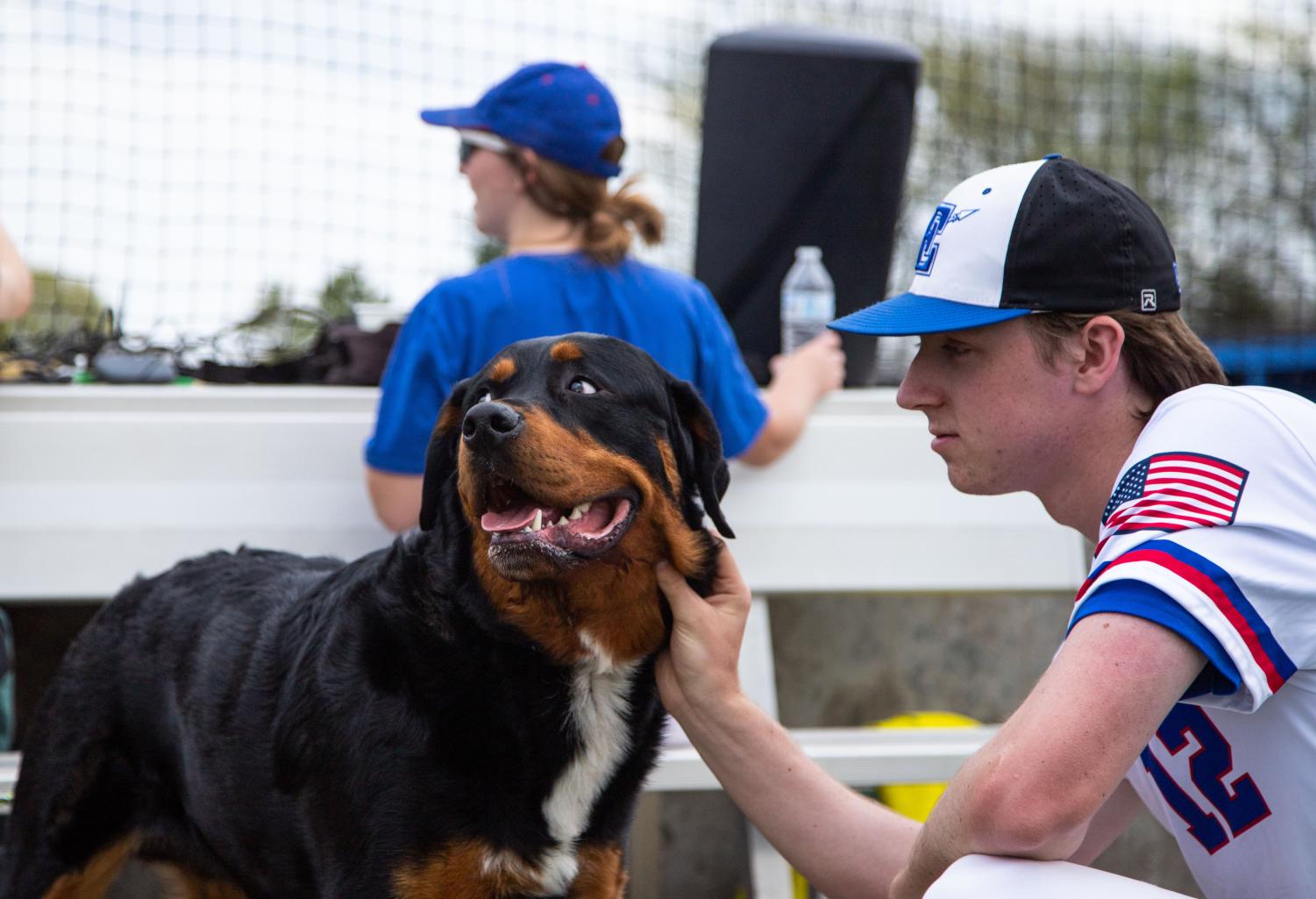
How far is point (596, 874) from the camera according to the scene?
2.38 m

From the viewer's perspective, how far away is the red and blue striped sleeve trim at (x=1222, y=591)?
1.59 meters

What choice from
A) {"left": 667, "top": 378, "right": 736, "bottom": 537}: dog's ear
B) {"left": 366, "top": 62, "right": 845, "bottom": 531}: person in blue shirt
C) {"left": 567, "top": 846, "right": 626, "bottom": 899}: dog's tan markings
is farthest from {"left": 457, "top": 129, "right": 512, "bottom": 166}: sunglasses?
{"left": 567, "top": 846, "right": 626, "bottom": 899}: dog's tan markings

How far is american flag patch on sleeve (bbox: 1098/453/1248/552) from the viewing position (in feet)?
5.41

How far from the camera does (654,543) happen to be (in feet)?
7.83

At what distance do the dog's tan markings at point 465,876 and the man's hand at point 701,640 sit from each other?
0.43m

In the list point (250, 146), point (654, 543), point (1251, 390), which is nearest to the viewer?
point (1251, 390)

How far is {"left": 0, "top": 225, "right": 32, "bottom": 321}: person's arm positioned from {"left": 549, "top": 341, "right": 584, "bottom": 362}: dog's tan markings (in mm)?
1766

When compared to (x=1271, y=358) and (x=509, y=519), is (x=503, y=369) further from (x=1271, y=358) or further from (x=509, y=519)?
(x=1271, y=358)

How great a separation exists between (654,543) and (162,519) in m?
2.11

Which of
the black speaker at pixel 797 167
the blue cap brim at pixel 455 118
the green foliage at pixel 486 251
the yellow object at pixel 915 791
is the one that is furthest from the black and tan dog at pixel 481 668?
the green foliage at pixel 486 251

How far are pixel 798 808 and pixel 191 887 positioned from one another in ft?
5.14

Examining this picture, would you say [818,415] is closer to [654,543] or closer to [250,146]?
[654,543]

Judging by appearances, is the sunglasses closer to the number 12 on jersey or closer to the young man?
the young man

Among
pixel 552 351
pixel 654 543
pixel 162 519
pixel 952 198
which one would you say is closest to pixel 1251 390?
pixel 952 198
